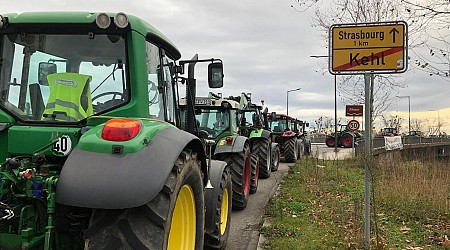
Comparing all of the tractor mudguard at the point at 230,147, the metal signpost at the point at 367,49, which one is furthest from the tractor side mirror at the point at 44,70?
the tractor mudguard at the point at 230,147

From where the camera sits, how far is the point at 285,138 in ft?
63.8

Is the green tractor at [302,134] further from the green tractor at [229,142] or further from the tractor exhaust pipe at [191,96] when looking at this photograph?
the tractor exhaust pipe at [191,96]

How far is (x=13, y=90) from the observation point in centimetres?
349

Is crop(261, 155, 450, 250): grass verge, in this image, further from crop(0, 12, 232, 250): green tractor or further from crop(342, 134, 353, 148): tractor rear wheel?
crop(342, 134, 353, 148): tractor rear wheel

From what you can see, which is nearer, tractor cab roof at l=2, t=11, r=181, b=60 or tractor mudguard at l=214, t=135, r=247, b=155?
tractor cab roof at l=2, t=11, r=181, b=60

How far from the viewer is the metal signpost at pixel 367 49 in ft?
16.5

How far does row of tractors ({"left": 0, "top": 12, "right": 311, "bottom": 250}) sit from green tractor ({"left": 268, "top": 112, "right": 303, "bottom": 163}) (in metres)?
14.6

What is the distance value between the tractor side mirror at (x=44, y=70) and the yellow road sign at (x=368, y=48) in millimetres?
3202

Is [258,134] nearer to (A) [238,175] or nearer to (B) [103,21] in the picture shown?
(A) [238,175]

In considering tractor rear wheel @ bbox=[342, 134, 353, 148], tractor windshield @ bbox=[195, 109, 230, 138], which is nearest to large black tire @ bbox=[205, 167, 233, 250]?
tractor windshield @ bbox=[195, 109, 230, 138]

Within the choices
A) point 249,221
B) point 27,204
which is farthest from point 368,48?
point 27,204

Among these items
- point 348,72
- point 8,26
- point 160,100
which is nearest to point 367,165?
point 348,72

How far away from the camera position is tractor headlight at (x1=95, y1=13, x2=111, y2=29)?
10.6 ft

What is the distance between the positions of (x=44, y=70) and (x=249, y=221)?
501cm
